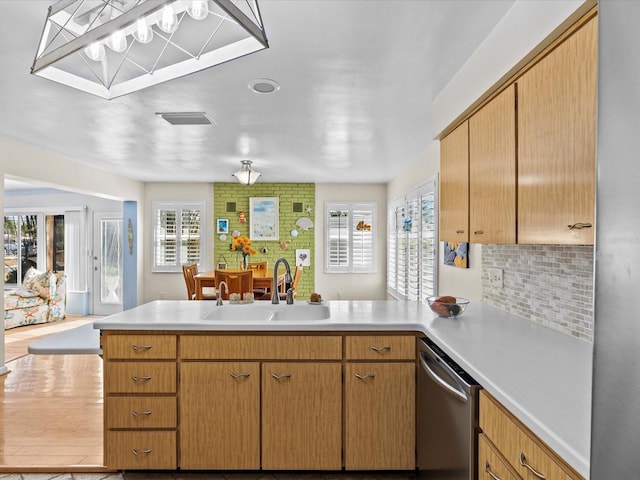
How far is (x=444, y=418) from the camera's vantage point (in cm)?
167

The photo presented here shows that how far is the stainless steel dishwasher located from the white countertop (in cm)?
7

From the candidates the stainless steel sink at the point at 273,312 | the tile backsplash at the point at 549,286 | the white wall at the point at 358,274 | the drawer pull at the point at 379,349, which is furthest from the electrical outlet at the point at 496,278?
the white wall at the point at 358,274

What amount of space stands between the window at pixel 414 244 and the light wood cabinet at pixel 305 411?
252 centimetres

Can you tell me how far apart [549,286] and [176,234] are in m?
6.45

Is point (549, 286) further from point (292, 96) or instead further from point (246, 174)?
point (246, 174)

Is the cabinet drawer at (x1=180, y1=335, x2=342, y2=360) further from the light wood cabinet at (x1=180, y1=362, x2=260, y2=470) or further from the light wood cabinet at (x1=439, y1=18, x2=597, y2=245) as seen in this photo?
the light wood cabinet at (x1=439, y1=18, x2=597, y2=245)

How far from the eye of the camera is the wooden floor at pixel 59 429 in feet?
7.27

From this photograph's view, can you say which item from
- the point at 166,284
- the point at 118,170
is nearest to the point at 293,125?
the point at 118,170

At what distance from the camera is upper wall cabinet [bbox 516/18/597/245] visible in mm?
1225

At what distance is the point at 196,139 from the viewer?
13.4 feet

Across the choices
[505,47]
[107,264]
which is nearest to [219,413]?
[505,47]

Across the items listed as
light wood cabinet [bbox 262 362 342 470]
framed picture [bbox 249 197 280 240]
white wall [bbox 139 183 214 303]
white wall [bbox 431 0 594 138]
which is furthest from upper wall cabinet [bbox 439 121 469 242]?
white wall [bbox 139 183 214 303]

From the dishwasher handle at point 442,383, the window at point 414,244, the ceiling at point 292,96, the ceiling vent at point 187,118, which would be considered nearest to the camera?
the dishwasher handle at point 442,383

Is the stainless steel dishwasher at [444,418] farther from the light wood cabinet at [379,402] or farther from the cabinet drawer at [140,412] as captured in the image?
the cabinet drawer at [140,412]
